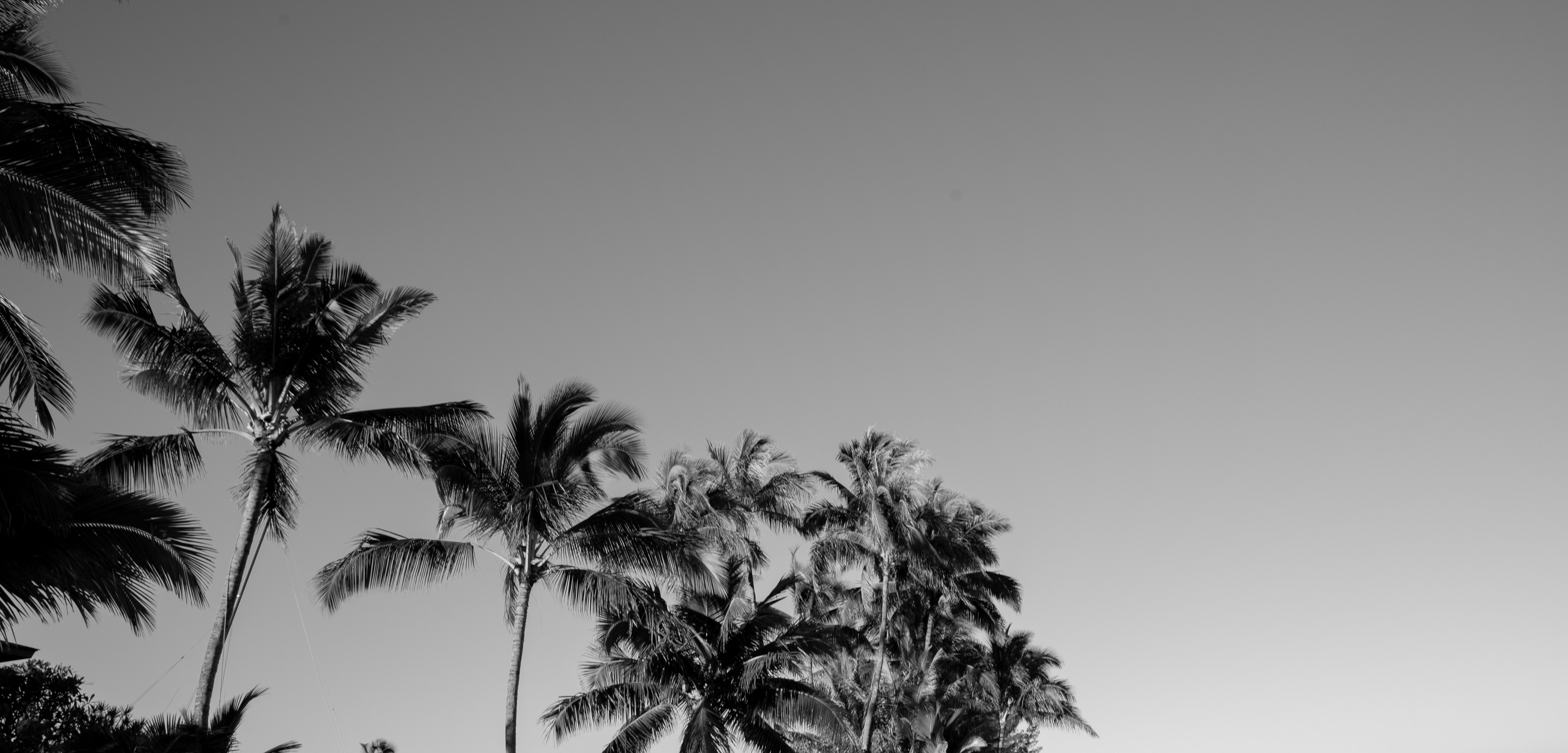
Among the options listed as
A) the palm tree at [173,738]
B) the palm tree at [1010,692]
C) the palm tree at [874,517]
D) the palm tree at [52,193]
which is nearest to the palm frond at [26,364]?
the palm tree at [52,193]

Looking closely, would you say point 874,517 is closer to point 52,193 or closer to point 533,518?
point 533,518

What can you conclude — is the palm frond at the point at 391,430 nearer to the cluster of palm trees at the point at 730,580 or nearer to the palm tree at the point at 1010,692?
the cluster of palm trees at the point at 730,580

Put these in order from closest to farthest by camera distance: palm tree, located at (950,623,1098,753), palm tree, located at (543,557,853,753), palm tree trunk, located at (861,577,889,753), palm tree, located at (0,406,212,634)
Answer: palm tree, located at (0,406,212,634) < palm tree, located at (543,557,853,753) < palm tree trunk, located at (861,577,889,753) < palm tree, located at (950,623,1098,753)

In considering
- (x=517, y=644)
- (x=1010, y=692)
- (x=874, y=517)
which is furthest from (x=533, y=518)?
(x=1010, y=692)

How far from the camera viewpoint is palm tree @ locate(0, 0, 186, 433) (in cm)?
980

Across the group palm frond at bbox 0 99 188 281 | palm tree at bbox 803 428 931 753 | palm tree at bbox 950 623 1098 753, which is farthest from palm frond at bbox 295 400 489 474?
palm tree at bbox 950 623 1098 753

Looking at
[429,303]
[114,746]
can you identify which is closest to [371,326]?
[429,303]

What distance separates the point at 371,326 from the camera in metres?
18.7

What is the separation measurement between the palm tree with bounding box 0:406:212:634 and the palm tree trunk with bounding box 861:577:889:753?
21.9 metres

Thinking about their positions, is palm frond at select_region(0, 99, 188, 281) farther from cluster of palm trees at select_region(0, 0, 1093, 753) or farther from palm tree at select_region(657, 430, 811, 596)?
palm tree at select_region(657, 430, 811, 596)

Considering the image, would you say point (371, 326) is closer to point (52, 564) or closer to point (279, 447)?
point (279, 447)

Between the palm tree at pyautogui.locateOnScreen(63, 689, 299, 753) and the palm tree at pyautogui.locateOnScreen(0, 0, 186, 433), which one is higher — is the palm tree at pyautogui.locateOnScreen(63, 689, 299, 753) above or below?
below

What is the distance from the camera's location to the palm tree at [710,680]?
2552 centimetres

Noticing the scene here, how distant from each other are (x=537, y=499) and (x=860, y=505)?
Answer: 48.5 feet
